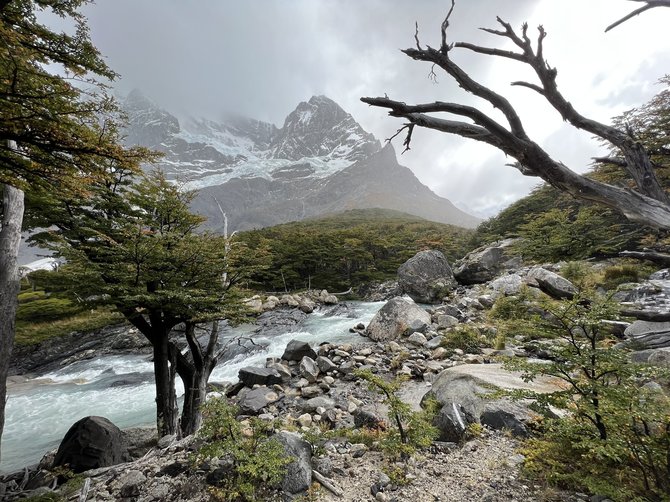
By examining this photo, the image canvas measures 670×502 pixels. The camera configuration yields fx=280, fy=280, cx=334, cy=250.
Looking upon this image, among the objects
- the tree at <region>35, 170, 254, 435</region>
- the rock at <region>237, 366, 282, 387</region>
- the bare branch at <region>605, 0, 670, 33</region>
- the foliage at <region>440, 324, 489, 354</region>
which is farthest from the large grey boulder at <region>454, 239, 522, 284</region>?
the bare branch at <region>605, 0, 670, 33</region>

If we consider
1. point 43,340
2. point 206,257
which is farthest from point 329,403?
point 43,340

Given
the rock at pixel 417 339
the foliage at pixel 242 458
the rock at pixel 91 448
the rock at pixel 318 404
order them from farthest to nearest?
the rock at pixel 417 339 → the rock at pixel 318 404 → the rock at pixel 91 448 → the foliage at pixel 242 458

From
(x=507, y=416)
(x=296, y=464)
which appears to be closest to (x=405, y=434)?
(x=296, y=464)

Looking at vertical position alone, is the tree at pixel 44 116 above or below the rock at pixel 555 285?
above

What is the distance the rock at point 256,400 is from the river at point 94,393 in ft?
13.2

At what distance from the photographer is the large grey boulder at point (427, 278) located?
19.6 m

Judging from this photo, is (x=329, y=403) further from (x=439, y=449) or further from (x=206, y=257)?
(x=206, y=257)

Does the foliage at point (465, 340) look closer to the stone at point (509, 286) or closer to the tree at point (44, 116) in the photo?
the stone at point (509, 286)

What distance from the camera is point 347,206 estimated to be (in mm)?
177875

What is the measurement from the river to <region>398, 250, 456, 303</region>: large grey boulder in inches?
163

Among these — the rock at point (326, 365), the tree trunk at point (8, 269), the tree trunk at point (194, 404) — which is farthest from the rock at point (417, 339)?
the tree trunk at point (8, 269)

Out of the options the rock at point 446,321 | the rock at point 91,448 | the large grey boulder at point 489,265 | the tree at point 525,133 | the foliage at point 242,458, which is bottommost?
the rock at point 91,448

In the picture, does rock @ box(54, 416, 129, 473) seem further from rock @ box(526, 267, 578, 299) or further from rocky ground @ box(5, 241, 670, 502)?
rock @ box(526, 267, 578, 299)

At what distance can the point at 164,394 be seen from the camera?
619 cm
